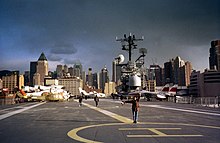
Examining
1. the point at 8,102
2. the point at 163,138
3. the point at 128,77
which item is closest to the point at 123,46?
the point at 128,77

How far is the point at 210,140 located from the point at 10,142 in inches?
353

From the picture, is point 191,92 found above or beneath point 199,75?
beneath

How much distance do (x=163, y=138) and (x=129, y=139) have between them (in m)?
1.63

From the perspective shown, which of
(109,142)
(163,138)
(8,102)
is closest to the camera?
(109,142)

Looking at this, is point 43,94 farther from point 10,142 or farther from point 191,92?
point 191,92

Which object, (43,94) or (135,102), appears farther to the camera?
(43,94)

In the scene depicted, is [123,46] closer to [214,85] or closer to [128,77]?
[128,77]

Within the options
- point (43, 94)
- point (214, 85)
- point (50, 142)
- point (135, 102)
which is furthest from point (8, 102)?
point (214, 85)

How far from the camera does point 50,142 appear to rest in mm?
10055

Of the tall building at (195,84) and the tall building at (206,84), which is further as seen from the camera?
the tall building at (195,84)

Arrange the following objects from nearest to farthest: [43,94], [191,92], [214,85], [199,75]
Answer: [43,94] < [214,85] < [199,75] < [191,92]

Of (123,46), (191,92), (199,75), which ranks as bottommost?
(191,92)

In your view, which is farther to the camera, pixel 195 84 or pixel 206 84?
pixel 195 84

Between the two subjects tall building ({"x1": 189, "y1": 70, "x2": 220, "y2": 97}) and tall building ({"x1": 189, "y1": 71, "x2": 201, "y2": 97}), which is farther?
tall building ({"x1": 189, "y1": 71, "x2": 201, "y2": 97})
